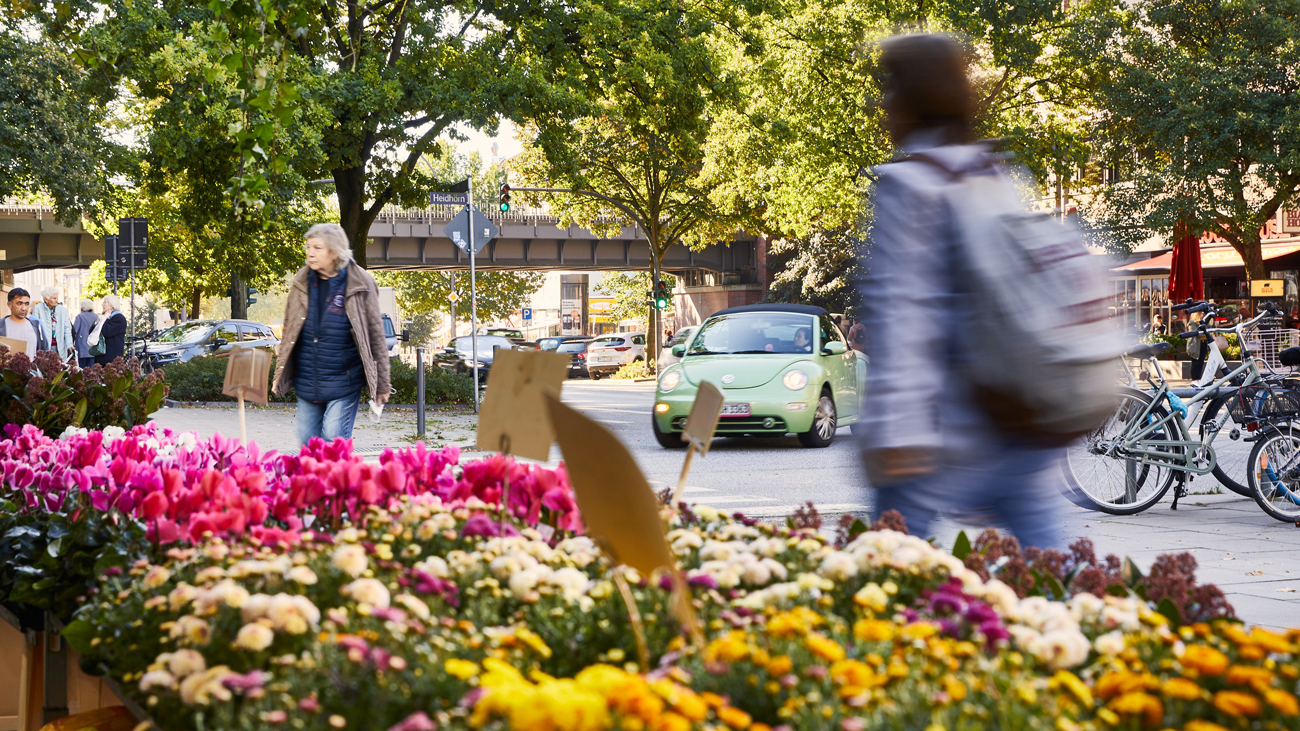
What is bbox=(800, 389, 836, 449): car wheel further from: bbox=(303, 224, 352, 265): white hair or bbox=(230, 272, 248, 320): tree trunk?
bbox=(230, 272, 248, 320): tree trunk

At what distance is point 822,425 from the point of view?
43.8 feet

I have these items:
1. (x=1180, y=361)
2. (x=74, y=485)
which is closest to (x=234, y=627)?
(x=74, y=485)

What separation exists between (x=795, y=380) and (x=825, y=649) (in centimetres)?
1127

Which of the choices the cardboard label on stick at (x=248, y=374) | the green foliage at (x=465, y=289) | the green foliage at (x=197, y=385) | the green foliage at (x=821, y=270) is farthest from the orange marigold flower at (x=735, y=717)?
the green foliage at (x=465, y=289)

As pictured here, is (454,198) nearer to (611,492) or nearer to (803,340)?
(803,340)

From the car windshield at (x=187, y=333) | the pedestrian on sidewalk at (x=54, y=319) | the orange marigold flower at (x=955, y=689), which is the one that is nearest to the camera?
the orange marigold flower at (x=955, y=689)

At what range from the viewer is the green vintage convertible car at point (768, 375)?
12922 millimetres

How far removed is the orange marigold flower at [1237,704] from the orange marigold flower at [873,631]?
1.55 ft

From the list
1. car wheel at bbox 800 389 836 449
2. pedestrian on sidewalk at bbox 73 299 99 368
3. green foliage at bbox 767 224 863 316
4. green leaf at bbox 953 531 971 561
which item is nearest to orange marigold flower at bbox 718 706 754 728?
green leaf at bbox 953 531 971 561

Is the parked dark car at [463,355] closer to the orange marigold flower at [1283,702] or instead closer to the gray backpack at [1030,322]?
the gray backpack at [1030,322]

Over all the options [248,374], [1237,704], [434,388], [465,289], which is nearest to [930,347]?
[1237,704]

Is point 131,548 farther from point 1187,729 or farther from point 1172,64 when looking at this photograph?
point 1172,64

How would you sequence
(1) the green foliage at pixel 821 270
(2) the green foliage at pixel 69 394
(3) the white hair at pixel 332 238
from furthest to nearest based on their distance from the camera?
(1) the green foliage at pixel 821 270
(3) the white hair at pixel 332 238
(2) the green foliage at pixel 69 394

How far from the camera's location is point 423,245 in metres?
50.5
